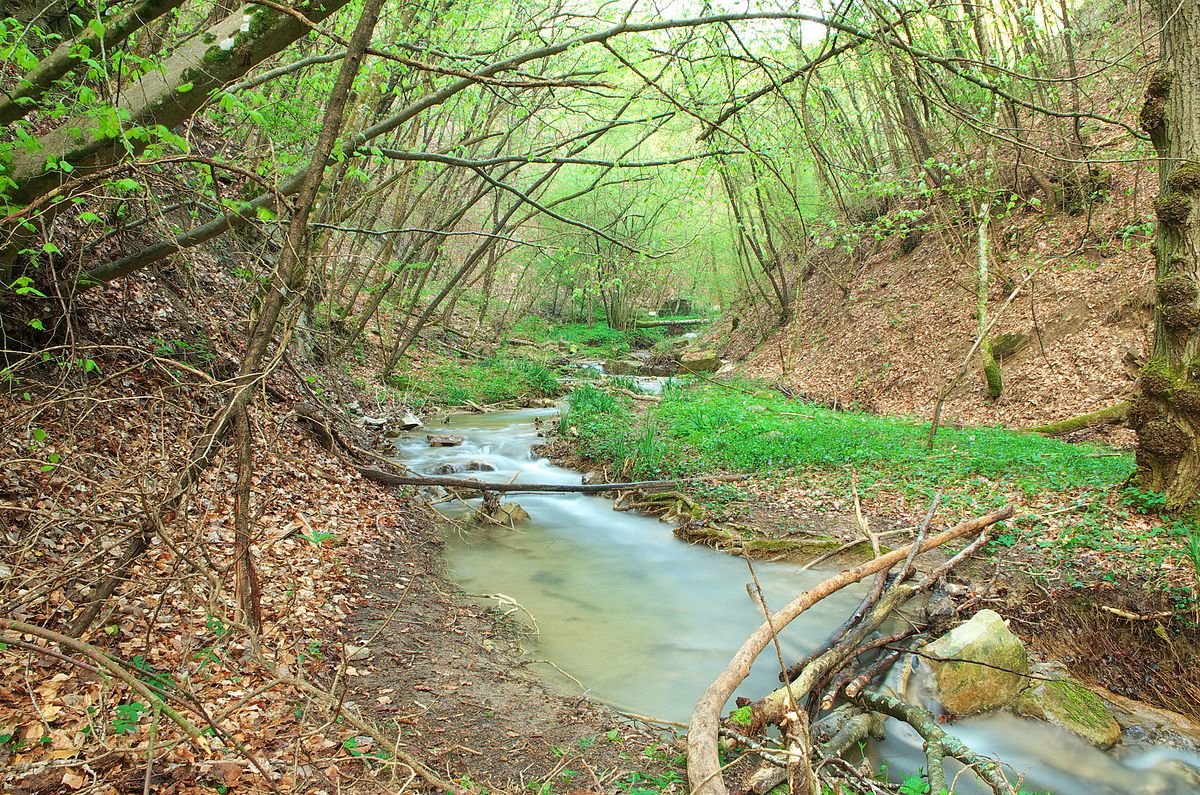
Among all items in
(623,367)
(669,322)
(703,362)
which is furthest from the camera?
(669,322)

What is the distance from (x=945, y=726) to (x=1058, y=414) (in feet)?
30.8

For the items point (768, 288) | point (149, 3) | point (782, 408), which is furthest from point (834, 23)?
point (768, 288)

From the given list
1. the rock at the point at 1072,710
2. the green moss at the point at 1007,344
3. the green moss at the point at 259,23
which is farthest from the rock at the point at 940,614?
the green moss at the point at 1007,344

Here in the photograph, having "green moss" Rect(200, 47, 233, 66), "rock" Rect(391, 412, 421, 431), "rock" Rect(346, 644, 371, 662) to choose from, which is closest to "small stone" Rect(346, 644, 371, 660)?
"rock" Rect(346, 644, 371, 662)

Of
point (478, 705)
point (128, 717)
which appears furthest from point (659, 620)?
point (128, 717)

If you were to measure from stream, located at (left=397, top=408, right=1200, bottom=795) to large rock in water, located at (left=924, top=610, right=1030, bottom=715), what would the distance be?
0.12 meters

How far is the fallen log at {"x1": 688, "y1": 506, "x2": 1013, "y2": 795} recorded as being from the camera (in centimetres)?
317

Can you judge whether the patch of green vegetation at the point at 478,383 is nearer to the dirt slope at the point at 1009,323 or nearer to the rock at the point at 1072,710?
the dirt slope at the point at 1009,323

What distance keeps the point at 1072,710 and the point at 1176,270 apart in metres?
4.60

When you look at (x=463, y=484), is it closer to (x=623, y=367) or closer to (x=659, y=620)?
(x=659, y=620)

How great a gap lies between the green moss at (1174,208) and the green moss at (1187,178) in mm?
68

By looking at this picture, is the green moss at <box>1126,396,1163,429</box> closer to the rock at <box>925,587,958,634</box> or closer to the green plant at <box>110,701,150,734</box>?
the rock at <box>925,587,958,634</box>

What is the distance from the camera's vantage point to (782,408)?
1515 centimetres

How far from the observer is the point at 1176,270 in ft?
20.8
